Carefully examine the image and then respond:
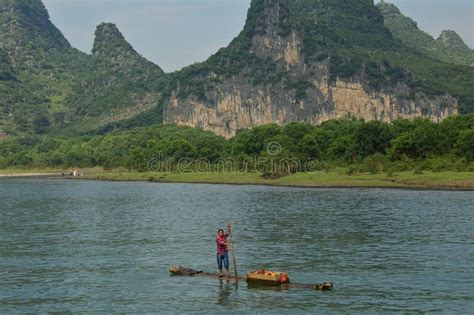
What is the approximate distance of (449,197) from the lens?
333 feet

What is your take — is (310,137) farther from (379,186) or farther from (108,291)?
(108,291)

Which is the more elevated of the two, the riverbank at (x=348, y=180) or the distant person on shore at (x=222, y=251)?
the riverbank at (x=348, y=180)

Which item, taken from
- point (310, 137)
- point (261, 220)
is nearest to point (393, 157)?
point (310, 137)

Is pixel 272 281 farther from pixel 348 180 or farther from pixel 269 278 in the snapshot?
pixel 348 180

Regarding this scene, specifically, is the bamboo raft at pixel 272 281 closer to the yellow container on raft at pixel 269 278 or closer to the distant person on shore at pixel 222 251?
the yellow container on raft at pixel 269 278

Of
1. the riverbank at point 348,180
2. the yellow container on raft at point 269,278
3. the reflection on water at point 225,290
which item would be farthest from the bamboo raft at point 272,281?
the riverbank at point 348,180

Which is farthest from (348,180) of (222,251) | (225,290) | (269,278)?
(225,290)

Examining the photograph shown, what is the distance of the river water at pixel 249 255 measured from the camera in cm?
4034

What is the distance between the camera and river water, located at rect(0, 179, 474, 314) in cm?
4034

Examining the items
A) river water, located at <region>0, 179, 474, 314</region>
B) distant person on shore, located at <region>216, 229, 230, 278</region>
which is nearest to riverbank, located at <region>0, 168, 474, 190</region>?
river water, located at <region>0, 179, 474, 314</region>

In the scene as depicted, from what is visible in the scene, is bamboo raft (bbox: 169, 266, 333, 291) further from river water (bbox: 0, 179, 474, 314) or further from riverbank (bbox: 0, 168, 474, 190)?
riverbank (bbox: 0, 168, 474, 190)

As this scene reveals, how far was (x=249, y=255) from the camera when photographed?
2213 inches

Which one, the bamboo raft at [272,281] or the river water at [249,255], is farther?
the bamboo raft at [272,281]

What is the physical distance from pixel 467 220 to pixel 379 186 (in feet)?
181
